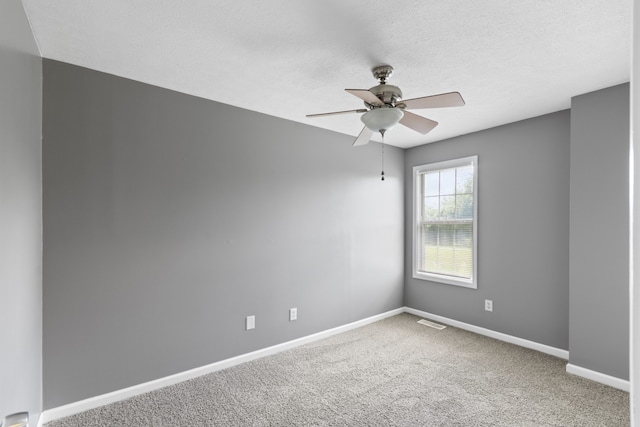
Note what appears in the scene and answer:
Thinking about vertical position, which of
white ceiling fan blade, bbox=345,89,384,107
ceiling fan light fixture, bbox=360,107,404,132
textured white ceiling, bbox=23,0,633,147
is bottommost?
ceiling fan light fixture, bbox=360,107,404,132

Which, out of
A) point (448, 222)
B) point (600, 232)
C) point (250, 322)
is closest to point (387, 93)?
point (600, 232)

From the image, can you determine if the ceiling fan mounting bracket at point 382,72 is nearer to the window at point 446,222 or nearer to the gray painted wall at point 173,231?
the gray painted wall at point 173,231

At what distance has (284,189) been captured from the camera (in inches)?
141

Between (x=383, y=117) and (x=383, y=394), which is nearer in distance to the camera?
(x=383, y=117)

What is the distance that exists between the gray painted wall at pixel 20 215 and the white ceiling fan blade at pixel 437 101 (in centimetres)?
219

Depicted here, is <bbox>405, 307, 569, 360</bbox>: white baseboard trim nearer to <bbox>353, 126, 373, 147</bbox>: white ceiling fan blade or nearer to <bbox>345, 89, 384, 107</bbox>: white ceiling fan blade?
<bbox>353, 126, 373, 147</bbox>: white ceiling fan blade

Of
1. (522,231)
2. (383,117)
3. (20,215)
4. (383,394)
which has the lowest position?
(383,394)

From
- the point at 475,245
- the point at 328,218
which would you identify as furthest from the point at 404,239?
the point at 328,218

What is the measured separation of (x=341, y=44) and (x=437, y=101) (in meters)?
0.75

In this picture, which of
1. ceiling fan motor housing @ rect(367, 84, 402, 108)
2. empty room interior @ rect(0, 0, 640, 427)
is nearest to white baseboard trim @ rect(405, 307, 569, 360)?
empty room interior @ rect(0, 0, 640, 427)

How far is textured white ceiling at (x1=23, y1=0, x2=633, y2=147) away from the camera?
6.14ft

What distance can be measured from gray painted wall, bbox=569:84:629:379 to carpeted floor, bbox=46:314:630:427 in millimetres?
340

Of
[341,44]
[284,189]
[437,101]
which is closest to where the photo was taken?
[341,44]

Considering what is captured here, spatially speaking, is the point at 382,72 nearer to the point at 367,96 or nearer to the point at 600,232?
the point at 367,96
